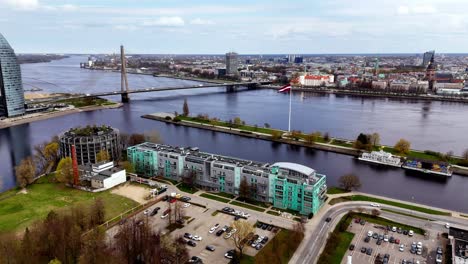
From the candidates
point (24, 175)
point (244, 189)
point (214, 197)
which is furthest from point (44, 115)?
point (244, 189)

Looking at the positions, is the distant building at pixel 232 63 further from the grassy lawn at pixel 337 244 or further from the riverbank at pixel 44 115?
the grassy lawn at pixel 337 244

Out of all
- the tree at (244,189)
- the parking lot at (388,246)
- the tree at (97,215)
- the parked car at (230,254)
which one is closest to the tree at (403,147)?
the parking lot at (388,246)

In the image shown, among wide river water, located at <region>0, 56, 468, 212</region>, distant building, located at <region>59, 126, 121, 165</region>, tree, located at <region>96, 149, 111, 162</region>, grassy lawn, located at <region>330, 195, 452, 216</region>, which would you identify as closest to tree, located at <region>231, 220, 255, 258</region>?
grassy lawn, located at <region>330, 195, 452, 216</region>

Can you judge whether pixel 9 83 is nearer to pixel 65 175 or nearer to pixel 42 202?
pixel 65 175

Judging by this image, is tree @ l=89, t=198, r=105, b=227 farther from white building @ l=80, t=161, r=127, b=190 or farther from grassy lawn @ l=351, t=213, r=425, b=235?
grassy lawn @ l=351, t=213, r=425, b=235

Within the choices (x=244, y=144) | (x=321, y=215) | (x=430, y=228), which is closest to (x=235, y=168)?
(x=321, y=215)
